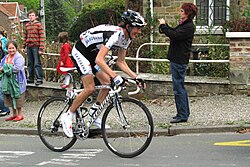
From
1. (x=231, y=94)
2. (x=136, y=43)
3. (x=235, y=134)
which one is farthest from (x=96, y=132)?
(x=136, y=43)

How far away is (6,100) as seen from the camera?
10828mm

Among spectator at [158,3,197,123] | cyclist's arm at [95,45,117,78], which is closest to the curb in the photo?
spectator at [158,3,197,123]

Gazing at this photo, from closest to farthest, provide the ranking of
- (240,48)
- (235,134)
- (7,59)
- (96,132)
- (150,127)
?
(150,127) < (96,132) < (235,134) < (7,59) < (240,48)

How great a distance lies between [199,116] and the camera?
10.4 meters

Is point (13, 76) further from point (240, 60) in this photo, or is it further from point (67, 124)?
point (240, 60)

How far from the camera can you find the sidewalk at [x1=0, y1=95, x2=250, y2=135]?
940cm

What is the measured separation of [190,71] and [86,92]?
5.61 metres

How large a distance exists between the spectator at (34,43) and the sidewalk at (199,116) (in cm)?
89

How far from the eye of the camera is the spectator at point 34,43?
12750 mm

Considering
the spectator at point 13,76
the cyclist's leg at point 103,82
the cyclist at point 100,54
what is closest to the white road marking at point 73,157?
the cyclist at point 100,54

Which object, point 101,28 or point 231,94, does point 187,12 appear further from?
point 231,94

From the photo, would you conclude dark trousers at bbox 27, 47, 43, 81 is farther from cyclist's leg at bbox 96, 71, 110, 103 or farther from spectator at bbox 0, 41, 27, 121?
cyclist's leg at bbox 96, 71, 110, 103

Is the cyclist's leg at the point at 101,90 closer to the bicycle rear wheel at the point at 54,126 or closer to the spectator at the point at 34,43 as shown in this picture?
the bicycle rear wheel at the point at 54,126

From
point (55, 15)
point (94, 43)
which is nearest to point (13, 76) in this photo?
point (94, 43)
